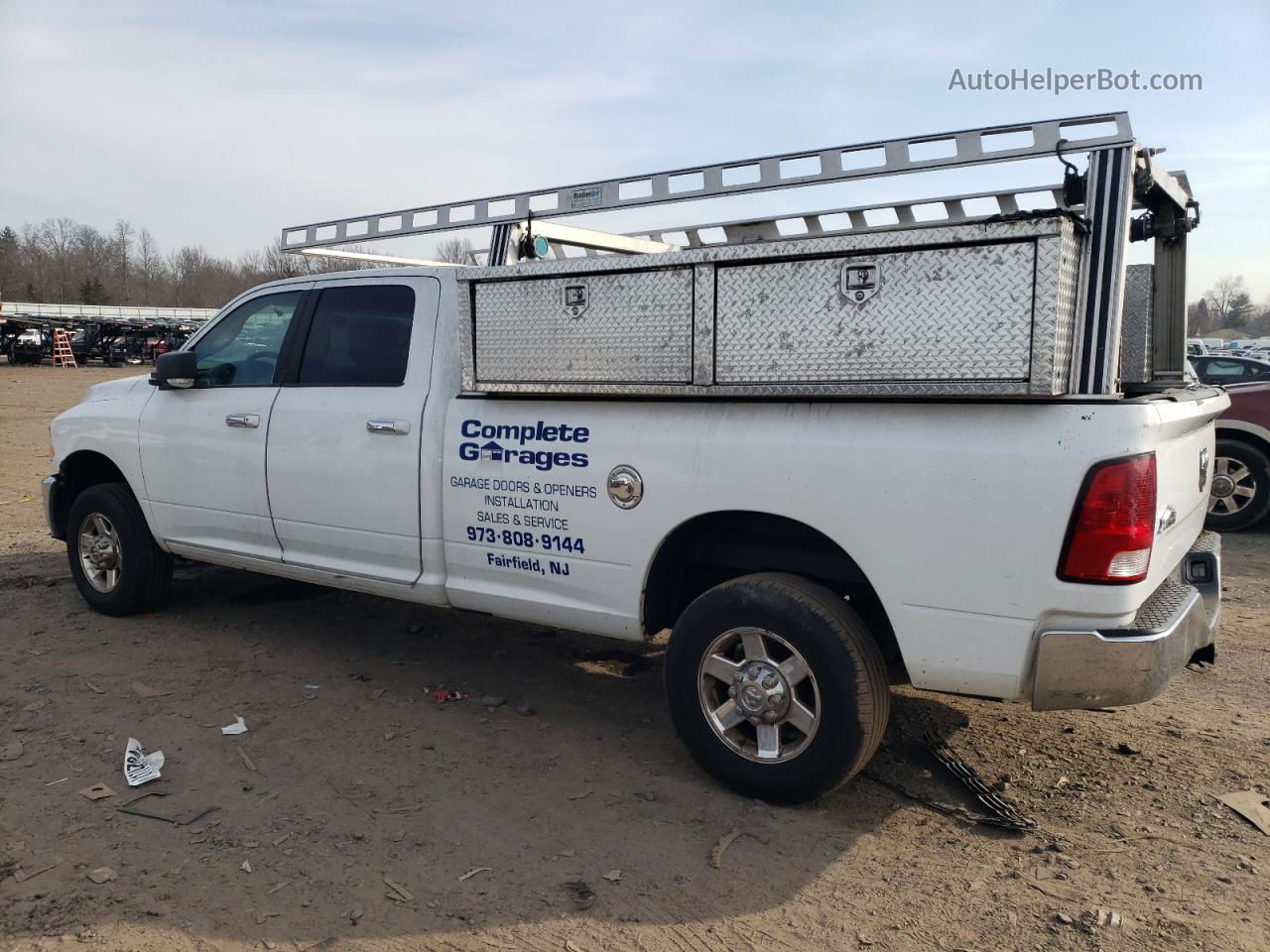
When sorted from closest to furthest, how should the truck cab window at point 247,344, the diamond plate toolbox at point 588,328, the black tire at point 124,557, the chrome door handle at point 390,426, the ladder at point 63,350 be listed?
the diamond plate toolbox at point 588,328, the chrome door handle at point 390,426, the truck cab window at point 247,344, the black tire at point 124,557, the ladder at point 63,350

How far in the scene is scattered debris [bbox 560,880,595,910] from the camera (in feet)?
9.72

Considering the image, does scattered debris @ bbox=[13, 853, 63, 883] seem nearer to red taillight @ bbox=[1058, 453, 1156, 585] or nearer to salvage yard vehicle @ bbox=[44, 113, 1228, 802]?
salvage yard vehicle @ bbox=[44, 113, 1228, 802]

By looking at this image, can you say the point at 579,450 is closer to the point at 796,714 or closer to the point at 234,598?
the point at 796,714

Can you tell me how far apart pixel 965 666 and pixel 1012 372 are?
0.95 metres

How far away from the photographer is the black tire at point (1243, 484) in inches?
327

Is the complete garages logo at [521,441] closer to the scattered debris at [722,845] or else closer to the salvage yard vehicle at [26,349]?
the scattered debris at [722,845]

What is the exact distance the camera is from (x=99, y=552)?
230 inches

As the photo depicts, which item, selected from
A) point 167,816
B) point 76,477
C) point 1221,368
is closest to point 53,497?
point 76,477

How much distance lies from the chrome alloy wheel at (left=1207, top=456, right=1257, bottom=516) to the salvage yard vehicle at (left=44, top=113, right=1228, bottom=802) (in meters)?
4.79

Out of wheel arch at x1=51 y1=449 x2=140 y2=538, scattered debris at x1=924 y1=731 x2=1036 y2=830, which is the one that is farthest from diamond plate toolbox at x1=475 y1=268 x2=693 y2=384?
wheel arch at x1=51 y1=449 x2=140 y2=538

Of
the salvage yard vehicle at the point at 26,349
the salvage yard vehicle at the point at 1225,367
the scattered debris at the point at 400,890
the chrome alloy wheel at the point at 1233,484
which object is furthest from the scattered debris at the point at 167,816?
the salvage yard vehicle at the point at 26,349

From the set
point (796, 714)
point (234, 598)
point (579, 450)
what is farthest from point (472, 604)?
point (234, 598)

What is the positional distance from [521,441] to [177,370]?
7.74 ft

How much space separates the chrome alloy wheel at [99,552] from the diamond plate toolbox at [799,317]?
3.02m
